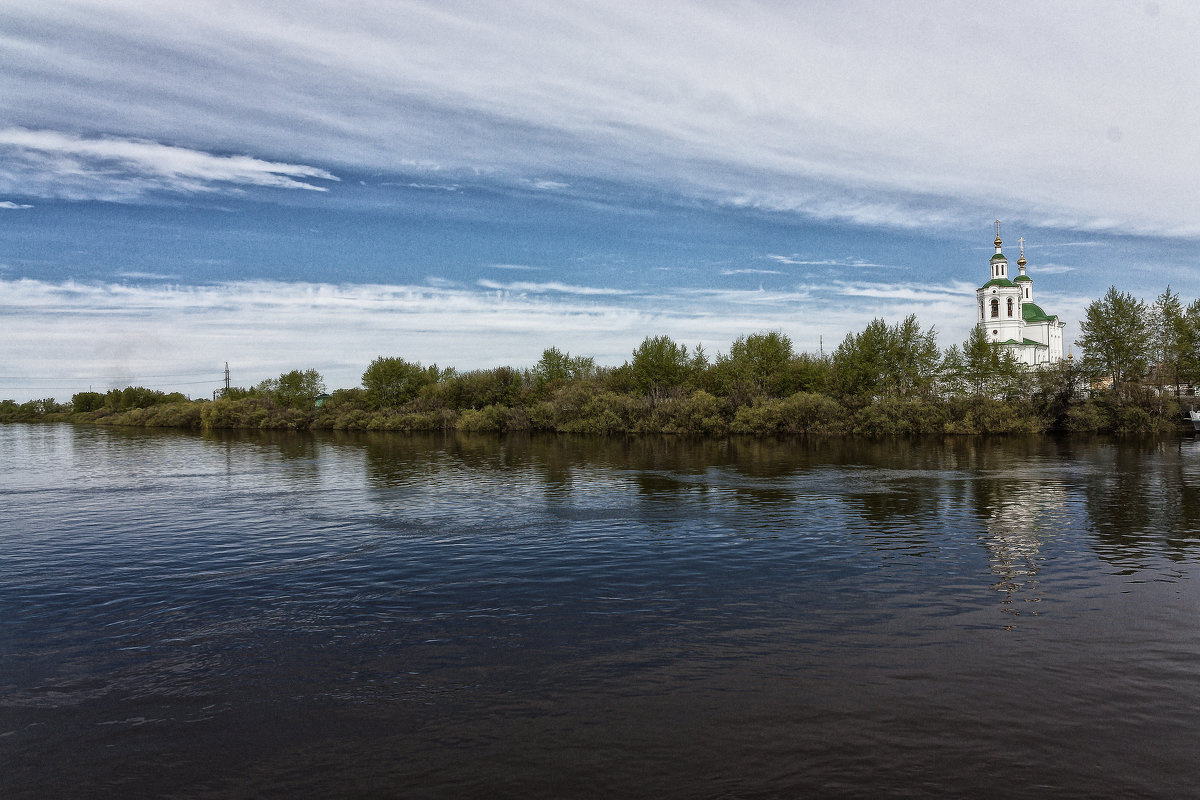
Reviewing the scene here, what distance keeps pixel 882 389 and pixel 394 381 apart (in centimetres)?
10974

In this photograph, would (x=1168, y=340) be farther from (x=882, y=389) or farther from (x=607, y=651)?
(x=607, y=651)

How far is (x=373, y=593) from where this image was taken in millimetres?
21969

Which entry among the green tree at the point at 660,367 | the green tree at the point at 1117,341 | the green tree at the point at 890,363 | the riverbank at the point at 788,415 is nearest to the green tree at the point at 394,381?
the riverbank at the point at 788,415

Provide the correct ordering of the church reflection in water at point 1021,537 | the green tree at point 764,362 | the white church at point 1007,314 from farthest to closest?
the white church at point 1007,314 → the green tree at point 764,362 → the church reflection in water at point 1021,537

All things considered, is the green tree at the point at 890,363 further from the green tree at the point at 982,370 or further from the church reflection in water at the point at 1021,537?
the church reflection in water at the point at 1021,537

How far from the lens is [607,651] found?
55.8ft

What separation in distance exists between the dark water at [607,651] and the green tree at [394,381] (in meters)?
132

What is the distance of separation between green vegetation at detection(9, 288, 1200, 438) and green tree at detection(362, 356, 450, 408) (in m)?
18.9

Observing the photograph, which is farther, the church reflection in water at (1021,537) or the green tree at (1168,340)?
the green tree at (1168,340)

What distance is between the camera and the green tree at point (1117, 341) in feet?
330

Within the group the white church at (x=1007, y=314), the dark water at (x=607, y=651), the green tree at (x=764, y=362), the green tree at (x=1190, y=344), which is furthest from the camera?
the white church at (x=1007, y=314)

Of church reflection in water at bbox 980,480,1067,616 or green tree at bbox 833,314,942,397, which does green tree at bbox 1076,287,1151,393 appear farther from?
church reflection in water at bbox 980,480,1067,616

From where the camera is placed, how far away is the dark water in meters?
11.9

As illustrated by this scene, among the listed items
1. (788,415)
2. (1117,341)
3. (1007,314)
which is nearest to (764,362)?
(788,415)
